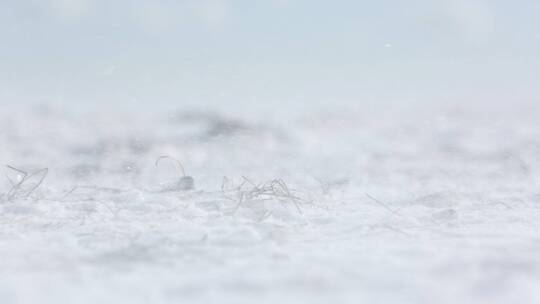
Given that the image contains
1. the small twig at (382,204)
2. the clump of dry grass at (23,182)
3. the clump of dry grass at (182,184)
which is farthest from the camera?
the clump of dry grass at (182,184)

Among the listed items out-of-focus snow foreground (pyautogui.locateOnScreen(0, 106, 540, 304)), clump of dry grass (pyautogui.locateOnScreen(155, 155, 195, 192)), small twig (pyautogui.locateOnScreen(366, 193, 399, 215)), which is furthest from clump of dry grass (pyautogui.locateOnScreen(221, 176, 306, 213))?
small twig (pyautogui.locateOnScreen(366, 193, 399, 215))

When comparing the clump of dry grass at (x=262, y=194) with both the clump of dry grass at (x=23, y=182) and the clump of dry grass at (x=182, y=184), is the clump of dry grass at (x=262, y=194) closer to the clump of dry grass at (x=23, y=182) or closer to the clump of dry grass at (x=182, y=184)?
the clump of dry grass at (x=182, y=184)

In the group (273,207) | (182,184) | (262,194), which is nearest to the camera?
(273,207)

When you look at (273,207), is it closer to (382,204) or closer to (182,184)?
(382,204)

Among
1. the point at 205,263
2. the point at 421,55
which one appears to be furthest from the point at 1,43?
the point at 205,263

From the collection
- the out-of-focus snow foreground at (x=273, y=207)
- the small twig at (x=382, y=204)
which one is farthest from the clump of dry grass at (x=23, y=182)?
the small twig at (x=382, y=204)

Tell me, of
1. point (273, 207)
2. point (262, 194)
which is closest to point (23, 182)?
point (262, 194)

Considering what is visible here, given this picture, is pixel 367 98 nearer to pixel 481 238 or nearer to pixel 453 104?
pixel 453 104
